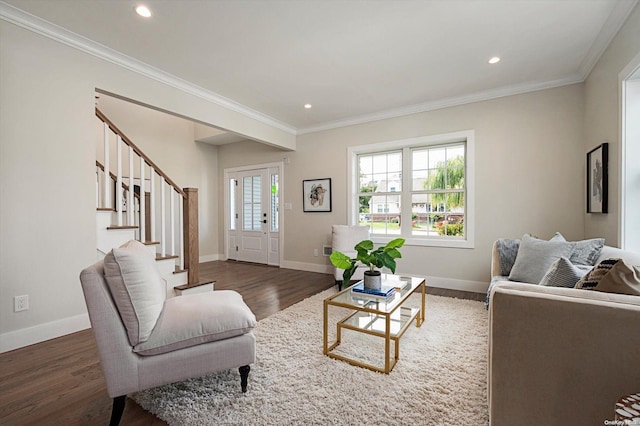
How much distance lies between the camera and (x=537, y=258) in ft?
7.68

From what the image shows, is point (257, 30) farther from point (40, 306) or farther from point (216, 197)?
point (216, 197)

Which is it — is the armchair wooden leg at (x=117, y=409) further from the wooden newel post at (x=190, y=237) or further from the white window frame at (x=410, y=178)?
the white window frame at (x=410, y=178)

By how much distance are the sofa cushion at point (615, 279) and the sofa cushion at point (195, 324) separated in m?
→ 1.71

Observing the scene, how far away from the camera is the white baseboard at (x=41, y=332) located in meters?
2.13

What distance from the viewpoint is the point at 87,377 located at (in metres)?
1.82

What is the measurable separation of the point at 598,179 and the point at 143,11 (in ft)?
13.8

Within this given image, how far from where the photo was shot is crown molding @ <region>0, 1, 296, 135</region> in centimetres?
213

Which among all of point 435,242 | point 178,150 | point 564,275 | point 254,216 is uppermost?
point 178,150

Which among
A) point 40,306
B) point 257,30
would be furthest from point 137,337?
point 257,30

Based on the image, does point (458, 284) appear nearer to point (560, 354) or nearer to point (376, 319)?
point (376, 319)

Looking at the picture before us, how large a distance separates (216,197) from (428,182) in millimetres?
4688

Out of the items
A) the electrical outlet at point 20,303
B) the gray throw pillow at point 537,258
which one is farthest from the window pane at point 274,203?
the gray throw pillow at point 537,258

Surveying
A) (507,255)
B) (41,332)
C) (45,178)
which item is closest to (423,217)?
(507,255)

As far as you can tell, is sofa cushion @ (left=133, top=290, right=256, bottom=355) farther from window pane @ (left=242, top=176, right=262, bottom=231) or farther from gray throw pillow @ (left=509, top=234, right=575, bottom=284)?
window pane @ (left=242, top=176, right=262, bottom=231)
